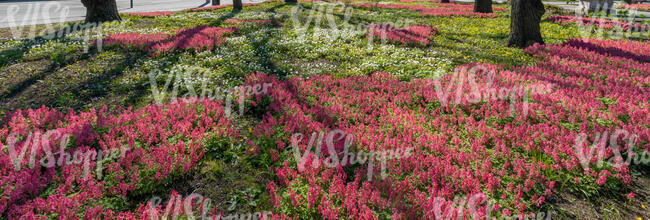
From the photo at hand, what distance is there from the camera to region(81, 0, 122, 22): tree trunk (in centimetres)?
1606

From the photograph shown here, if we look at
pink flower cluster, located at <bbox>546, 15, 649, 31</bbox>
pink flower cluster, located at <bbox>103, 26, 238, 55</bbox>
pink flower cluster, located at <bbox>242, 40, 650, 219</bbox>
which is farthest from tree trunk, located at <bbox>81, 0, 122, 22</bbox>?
pink flower cluster, located at <bbox>546, 15, 649, 31</bbox>

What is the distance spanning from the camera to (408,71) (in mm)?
8773

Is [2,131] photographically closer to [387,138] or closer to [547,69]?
[387,138]

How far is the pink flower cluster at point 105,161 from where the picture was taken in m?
3.53

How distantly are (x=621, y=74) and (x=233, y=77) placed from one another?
9.61m

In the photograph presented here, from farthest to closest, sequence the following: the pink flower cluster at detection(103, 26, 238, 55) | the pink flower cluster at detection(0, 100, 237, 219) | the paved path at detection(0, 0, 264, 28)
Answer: the paved path at detection(0, 0, 264, 28) < the pink flower cluster at detection(103, 26, 238, 55) < the pink flower cluster at detection(0, 100, 237, 219)

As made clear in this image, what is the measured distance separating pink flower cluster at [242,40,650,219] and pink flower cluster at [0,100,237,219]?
1.23 m

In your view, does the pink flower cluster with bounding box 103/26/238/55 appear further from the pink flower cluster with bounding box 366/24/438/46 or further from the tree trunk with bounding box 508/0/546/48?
the tree trunk with bounding box 508/0/546/48

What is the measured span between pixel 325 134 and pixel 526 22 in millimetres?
9769

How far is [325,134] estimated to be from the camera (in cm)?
526

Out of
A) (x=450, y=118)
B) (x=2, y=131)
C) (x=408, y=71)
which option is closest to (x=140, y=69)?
(x=2, y=131)

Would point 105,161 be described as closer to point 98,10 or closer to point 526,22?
point 526,22

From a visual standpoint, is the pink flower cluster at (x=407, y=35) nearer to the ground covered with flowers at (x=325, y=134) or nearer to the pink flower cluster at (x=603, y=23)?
the ground covered with flowers at (x=325, y=134)

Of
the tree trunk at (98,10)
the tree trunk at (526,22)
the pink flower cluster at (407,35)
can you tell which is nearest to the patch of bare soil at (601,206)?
the tree trunk at (526,22)
